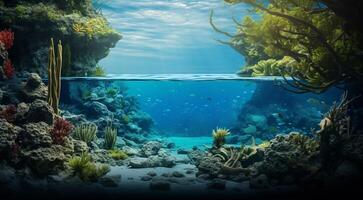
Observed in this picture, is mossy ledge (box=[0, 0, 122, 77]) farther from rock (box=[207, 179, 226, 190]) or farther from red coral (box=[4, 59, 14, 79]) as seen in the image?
rock (box=[207, 179, 226, 190])

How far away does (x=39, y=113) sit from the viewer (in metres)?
8.15

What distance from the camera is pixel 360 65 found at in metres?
7.73

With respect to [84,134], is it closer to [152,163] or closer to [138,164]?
[138,164]

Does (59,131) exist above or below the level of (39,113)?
below

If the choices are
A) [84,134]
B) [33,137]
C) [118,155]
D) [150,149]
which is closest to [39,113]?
[33,137]

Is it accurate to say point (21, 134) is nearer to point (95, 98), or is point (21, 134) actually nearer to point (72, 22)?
point (95, 98)

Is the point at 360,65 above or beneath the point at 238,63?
beneath

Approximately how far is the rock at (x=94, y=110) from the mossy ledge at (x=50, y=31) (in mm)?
1669

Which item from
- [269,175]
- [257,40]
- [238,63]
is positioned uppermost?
[238,63]

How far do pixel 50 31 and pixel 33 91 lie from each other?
4.08 meters

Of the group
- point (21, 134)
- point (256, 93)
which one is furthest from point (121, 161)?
point (256, 93)

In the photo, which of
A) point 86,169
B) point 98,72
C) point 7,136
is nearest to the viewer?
point 86,169

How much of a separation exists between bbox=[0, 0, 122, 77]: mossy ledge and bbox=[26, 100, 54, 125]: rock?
17.3ft

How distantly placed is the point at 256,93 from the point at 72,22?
27.6ft
